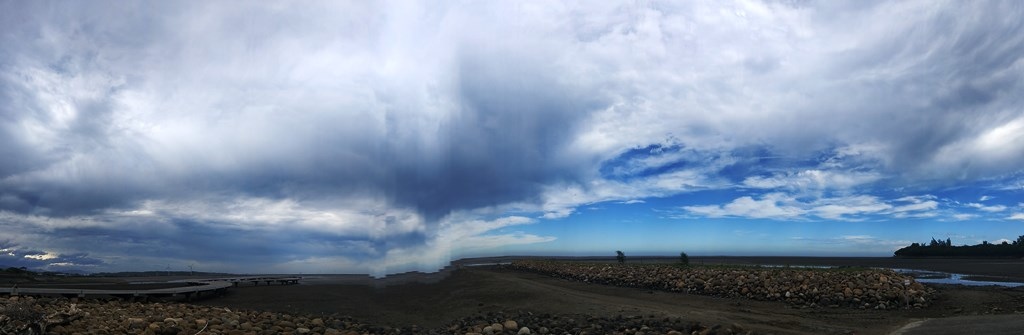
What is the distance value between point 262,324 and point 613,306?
40.1 feet

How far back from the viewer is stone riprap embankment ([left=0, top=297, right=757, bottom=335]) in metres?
13.5

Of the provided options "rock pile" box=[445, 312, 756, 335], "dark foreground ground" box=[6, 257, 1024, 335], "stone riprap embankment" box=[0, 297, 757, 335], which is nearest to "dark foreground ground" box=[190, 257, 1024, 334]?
"dark foreground ground" box=[6, 257, 1024, 335]

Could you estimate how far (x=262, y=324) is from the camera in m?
18.3

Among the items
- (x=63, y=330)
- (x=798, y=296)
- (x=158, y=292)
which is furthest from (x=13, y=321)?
(x=798, y=296)

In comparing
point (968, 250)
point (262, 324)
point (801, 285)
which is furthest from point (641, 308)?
point (968, 250)

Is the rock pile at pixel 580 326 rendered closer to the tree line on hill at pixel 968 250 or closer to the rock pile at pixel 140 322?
the rock pile at pixel 140 322

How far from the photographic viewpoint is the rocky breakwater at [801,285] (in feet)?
73.2

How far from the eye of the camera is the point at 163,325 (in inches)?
592

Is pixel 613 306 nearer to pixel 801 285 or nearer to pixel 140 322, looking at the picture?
pixel 801 285

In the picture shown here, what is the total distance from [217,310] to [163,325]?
7.23m

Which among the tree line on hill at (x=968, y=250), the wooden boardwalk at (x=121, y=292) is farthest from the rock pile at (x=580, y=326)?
the tree line on hill at (x=968, y=250)

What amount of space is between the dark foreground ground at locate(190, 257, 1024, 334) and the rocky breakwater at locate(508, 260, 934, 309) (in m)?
0.81

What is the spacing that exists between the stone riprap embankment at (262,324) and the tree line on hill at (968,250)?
3356 inches

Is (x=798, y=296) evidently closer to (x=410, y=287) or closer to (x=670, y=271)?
(x=670, y=271)
